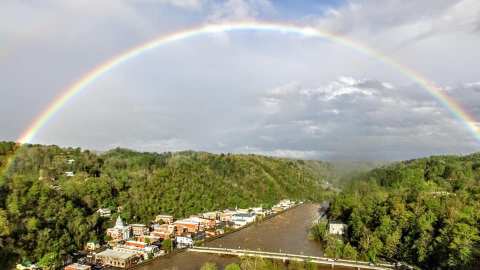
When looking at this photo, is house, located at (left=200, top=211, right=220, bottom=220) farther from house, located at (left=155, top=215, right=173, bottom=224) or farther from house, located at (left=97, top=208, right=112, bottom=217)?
house, located at (left=97, top=208, right=112, bottom=217)

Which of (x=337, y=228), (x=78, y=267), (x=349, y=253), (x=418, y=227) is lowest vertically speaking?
(x=78, y=267)

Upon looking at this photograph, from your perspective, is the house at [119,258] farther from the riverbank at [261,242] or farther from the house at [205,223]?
the house at [205,223]

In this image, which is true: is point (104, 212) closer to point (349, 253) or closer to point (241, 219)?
point (241, 219)

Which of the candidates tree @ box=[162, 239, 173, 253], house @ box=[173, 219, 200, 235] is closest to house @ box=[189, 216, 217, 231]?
house @ box=[173, 219, 200, 235]

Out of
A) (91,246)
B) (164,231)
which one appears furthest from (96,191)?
(91,246)

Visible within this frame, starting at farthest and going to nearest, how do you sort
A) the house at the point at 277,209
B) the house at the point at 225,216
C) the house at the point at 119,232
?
the house at the point at 277,209 < the house at the point at 225,216 < the house at the point at 119,232

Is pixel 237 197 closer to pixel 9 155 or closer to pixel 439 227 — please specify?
pixel 9 155

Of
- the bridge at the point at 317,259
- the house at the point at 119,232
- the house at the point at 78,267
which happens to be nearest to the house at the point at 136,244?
the house at the point at 119,232
